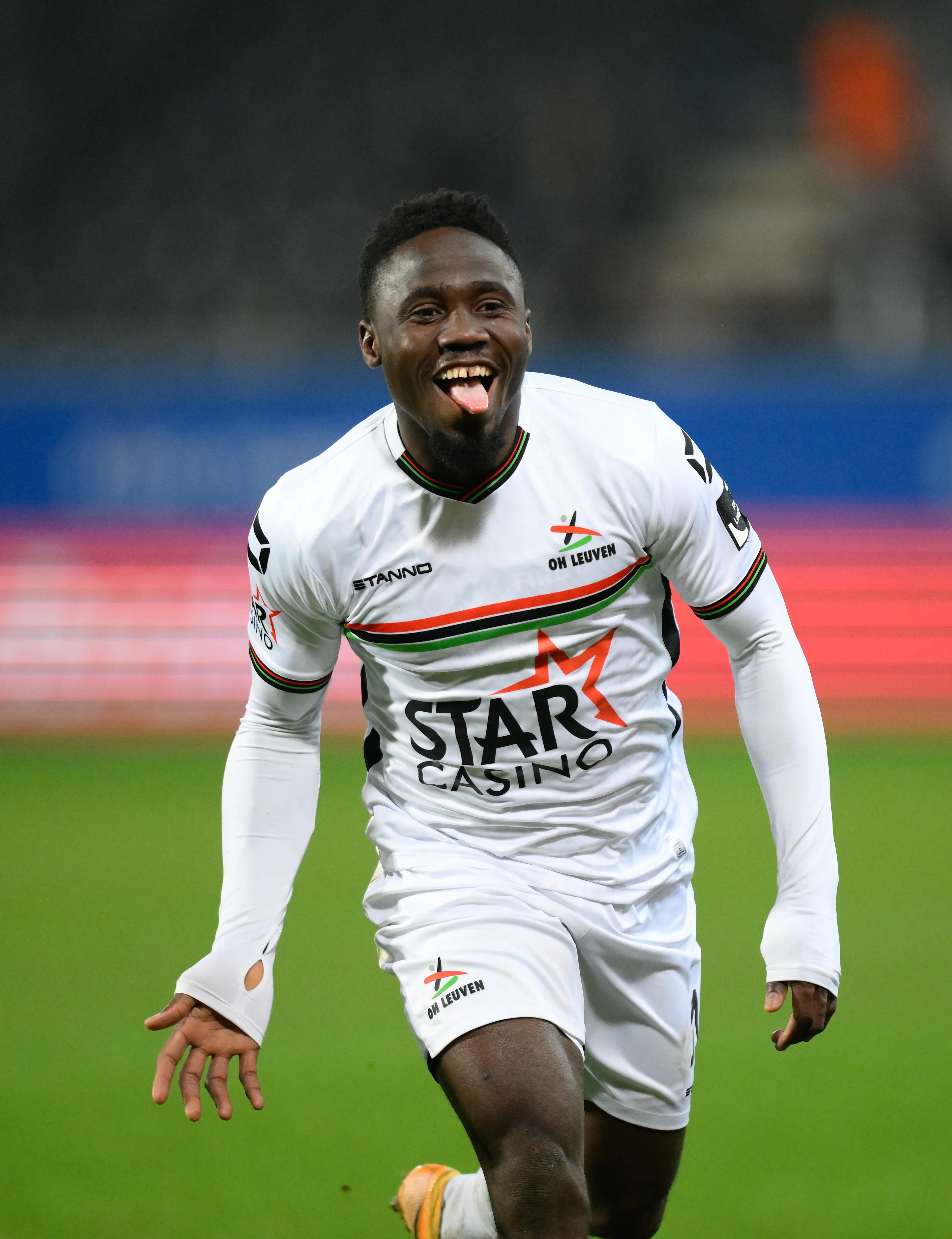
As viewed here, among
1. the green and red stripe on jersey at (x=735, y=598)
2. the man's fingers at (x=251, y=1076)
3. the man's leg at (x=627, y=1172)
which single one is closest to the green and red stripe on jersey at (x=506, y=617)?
the green and red stripe on jersey at (x=735, y=598)

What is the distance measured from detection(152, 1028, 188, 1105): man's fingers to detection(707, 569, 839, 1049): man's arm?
1.13m

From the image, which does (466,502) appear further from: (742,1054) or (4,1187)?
(742,1054)

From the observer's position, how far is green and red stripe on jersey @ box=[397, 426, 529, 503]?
3070mm

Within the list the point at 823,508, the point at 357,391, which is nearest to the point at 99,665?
the point at 357,391

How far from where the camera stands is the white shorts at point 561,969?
2867mm

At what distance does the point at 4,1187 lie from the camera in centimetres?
399

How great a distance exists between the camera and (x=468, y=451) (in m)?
2.96

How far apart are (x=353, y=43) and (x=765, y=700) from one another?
12712mm

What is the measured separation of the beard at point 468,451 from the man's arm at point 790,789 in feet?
1.86

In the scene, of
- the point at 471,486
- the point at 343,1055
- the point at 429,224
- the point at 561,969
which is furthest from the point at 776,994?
the point at 343,1055

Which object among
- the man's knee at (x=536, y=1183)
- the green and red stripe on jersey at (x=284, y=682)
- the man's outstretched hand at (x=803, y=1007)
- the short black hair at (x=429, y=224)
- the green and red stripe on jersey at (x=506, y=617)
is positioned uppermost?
the short black hair at (x=429, y=224)

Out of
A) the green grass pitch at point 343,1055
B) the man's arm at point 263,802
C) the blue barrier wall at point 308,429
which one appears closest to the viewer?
the man's arm at point 263,802

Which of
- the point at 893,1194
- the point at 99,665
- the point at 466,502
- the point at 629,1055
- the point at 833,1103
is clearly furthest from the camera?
the point at 99,665

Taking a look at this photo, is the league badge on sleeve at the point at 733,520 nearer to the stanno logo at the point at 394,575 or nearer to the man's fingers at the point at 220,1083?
the stanno logo at the point at 394,575
